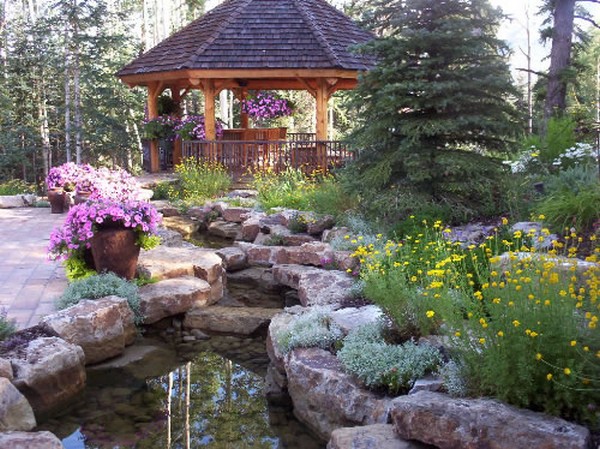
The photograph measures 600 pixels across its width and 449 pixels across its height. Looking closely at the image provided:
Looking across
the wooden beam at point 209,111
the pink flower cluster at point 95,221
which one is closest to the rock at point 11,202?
the wooden beam at point 209,111

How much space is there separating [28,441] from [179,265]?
12.0 feet

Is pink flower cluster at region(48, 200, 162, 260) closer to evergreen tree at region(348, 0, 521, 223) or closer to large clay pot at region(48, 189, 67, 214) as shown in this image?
evergreen tree at region(348, 0, 521, 223)

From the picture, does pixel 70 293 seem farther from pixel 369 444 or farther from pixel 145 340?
pixel 369 444

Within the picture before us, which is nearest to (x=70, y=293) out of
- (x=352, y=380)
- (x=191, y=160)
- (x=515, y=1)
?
(x=352, y=380)

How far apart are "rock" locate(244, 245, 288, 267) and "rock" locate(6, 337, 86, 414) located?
3.57 m

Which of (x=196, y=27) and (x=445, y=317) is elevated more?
(x=196, y=27)

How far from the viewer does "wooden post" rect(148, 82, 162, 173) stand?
16031 mm

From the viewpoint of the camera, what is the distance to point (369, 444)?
3303mm

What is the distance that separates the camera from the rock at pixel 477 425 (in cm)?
290

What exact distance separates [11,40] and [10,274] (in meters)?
18.6

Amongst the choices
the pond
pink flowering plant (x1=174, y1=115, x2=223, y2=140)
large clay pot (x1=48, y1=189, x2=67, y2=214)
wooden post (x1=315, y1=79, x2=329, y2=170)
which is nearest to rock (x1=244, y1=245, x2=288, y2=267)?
the pond

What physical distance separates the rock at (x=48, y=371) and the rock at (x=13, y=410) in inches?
9.4

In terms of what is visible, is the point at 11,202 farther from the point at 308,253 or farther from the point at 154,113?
the point at 308,253

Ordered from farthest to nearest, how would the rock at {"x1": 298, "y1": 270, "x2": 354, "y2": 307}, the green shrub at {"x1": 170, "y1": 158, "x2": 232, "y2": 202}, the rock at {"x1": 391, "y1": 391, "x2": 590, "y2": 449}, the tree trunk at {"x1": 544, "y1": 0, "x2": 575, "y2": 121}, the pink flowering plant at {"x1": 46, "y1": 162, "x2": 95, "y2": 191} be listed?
the green shrub at {"x1": 170, "y1": 158, "x2": 232, "y2": 202} < the tree trunk at {"x1": 544, "y1": 0, "x2": 575, "y2": 121} < the pink flowering plant at {"x1": 46, "y1": 162, "x2": 95, "y2": 191} < the rock at {"x1": 298, "y1": 270, "x2": 354, "y2": 307} < the rock at {"x1": 391, "y1": 391, "x2": 590, "y2": 449}
